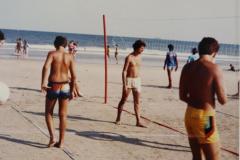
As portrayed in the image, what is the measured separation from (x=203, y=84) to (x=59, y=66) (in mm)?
3095

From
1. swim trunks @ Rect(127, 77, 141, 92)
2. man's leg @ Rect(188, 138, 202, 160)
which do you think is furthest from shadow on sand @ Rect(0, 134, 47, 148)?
man's leg @ Rect(188, 138, 202, 160)

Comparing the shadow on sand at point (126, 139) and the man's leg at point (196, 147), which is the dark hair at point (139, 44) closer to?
the shadow on sand at point (126, 139)

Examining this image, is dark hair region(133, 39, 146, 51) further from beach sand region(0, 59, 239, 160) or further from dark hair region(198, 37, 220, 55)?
dark hair region(198, 37, 220, 55)

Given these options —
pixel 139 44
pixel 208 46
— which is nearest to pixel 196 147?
pixel 208 46

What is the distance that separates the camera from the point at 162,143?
336 inches

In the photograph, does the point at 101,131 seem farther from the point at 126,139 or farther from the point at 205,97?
the point at 205,97

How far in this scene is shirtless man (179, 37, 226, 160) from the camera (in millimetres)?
5020

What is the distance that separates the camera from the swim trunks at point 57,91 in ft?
24.6

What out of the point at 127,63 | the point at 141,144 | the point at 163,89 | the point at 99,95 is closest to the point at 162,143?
the point at 141,144

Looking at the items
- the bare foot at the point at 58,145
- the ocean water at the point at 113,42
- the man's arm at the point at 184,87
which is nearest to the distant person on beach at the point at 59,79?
the bare foot at the point at 58,145

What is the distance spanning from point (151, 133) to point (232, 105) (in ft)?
19.1

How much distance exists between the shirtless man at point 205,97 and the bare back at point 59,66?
282cm

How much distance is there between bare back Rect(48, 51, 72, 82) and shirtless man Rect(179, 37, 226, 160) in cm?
282

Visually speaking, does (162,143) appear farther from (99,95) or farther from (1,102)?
(99,95)
